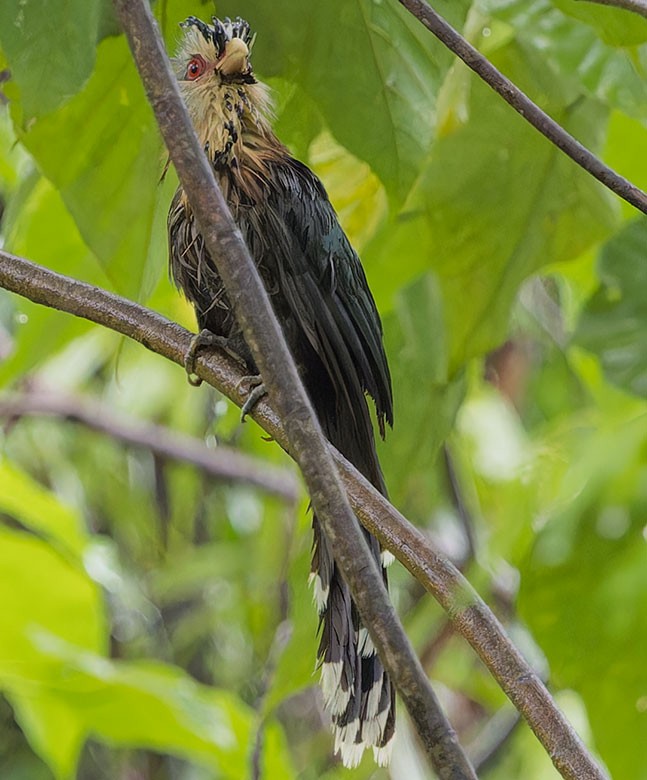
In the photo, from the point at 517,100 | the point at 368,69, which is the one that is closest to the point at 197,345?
the point at 368,69

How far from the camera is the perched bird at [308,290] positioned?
1111 mm

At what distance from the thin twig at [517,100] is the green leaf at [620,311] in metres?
0.34

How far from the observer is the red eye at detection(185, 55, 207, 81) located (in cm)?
127

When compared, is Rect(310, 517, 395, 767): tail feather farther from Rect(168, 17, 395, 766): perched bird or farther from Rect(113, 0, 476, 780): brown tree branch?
Rect(113, 0, 476, 780): brown tree branch

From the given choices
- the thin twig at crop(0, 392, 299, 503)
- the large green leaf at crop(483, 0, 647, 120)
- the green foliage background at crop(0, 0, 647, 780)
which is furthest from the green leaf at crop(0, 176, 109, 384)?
the thin twig at crop(0, 392, 299, 503)

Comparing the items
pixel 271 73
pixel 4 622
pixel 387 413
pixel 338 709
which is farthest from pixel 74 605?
pixel 271 73

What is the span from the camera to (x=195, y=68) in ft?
4.25

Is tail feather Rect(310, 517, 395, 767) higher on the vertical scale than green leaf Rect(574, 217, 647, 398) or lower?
lower

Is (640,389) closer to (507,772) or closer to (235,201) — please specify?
(235,201)

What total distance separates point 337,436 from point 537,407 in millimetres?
1645

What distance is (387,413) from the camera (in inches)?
42.8

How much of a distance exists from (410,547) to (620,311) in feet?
1.66

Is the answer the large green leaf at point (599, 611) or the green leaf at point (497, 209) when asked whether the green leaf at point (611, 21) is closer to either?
the green leaf at point (497, 209)

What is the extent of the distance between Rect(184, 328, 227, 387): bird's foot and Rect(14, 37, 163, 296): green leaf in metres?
0.08
